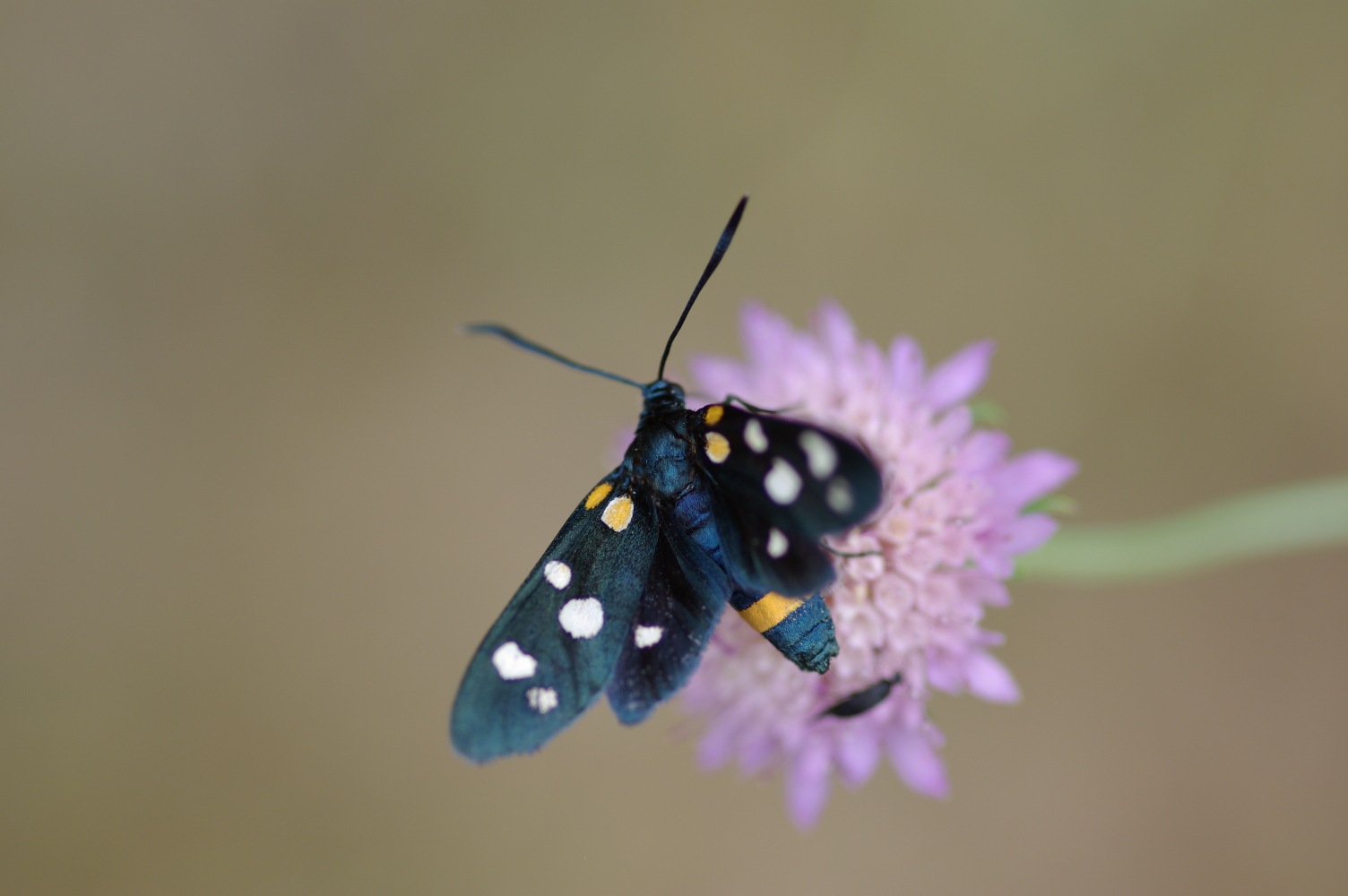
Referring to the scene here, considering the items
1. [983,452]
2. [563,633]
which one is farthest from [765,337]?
[563,633]

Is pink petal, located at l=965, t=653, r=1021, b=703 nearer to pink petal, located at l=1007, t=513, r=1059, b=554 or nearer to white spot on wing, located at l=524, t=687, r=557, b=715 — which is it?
pink petal, located at l=1007, t=513, r=1059, b=554

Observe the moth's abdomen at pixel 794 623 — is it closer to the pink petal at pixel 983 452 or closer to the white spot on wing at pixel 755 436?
the white spot on wing at pixel 755 436

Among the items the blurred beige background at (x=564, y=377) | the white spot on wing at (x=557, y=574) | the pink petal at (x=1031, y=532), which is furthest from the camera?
the blurred beige background at (x=564, y=377)

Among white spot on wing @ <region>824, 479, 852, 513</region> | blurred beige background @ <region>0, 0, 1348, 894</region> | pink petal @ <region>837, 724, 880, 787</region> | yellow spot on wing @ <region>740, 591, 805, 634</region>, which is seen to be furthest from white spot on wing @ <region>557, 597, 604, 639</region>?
blurred beige background @ <region>0, 0, 1348, 894</region>

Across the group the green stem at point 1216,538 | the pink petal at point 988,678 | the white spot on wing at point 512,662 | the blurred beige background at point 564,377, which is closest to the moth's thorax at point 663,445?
the white spot on wing at point 512,662

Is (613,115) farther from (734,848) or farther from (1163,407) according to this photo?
(734,848)

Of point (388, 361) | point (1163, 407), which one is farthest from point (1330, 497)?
point (388, 361)
